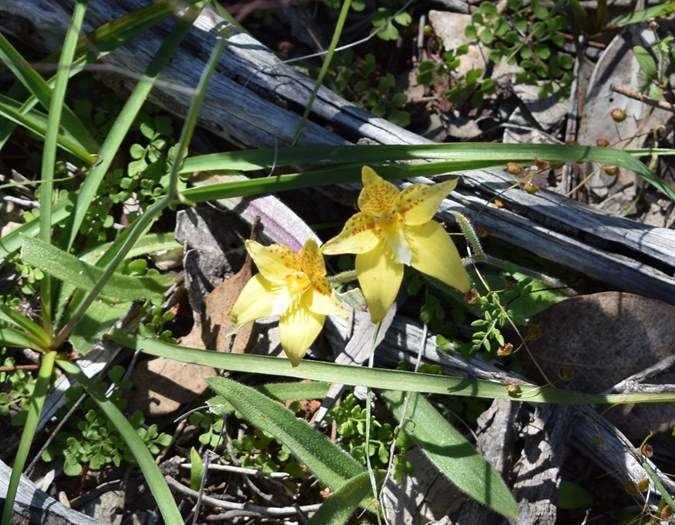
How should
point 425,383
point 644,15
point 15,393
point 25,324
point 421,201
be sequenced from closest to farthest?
point 421,201, point 425,383, point 25,324, point 15,393, point 644,15

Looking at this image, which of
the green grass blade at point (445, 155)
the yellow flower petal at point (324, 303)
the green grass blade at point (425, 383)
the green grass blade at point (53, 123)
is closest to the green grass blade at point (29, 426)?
the green grass blade at point (53, 123)

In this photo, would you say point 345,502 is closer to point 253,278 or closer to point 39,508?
point 253,278

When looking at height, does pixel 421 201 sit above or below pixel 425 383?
above

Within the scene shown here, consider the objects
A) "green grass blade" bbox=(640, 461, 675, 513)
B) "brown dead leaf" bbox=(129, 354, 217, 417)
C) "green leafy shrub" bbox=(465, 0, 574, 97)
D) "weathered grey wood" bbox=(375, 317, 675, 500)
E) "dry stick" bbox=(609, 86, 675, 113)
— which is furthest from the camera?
"green leafy shrub" bbox=(465, 0, 574, 97)

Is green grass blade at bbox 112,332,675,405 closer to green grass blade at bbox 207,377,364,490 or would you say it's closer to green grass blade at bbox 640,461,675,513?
green grass blade at bbox 207,377,364,490

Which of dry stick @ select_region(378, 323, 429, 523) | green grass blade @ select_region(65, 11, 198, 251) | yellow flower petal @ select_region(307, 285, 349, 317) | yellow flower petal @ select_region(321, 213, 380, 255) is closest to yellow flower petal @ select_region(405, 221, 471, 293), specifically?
yellow flower petal @ select_region(321, 213, 380, 255)

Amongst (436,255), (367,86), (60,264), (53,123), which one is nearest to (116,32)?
(53,123)

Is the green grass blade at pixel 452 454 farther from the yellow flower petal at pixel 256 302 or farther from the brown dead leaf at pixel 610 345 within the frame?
the yellow flower petal at pixel 256 302
